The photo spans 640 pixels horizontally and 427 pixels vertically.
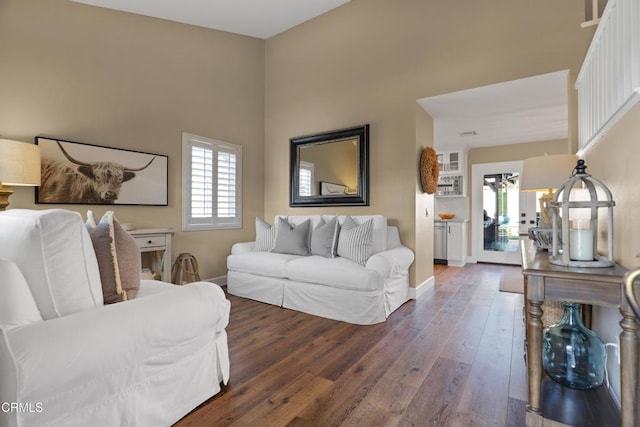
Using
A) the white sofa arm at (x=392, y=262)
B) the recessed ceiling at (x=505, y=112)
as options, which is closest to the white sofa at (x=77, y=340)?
the white sofa arm at (x=392, y=262)

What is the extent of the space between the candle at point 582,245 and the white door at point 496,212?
17.2ft

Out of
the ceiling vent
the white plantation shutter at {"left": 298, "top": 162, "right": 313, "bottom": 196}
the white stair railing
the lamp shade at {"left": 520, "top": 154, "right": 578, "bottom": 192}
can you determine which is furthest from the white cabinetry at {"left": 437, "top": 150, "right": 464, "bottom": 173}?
the white stair railing

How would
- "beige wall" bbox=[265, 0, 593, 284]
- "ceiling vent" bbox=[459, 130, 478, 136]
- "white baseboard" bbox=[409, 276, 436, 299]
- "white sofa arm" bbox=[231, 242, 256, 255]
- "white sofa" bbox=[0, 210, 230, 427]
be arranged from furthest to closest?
"ceiling vent" bbox=[459, 130, 478, 136]
"white sofa arm" bbox=[231, 242, 256, 255]
"white baseboard" bbox=[409, 276, 436, 299]
"beige wall" bbox=[265, 0, 593, 284]
"white sofa" bbox=[0, 210, 230, 427]

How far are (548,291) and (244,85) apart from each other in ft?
14.9

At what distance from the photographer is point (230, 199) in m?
4.43

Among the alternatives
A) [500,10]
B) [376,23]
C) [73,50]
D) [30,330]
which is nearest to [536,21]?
[500,10]

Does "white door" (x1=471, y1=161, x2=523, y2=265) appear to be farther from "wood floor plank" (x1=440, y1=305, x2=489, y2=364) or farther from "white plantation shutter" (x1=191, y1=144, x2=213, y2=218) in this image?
"white plantation shutter" (x1=191, y1=144, x2=213, y2=218)

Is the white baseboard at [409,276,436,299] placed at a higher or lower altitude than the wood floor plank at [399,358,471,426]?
higher

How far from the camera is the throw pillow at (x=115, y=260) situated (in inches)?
56.4

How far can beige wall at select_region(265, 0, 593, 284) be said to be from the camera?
2.96 m

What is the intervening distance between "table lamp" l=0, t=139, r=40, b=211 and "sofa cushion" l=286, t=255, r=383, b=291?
230 centimetres

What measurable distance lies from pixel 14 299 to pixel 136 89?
308 cm

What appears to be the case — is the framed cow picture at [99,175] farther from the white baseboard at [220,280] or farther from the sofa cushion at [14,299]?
the sofa cushion at [14,299]

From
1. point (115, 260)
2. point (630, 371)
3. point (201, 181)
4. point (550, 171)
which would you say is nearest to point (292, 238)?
point (201, 181)
